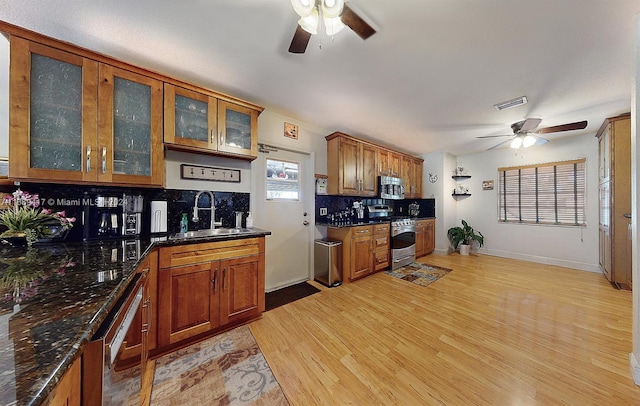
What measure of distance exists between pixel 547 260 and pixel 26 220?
275 inches

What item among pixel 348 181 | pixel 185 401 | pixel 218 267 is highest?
pixel 348 181

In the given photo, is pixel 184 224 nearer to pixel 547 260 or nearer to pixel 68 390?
pixel 68 390

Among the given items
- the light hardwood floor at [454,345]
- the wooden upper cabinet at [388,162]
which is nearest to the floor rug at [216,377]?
the light hardwood floor at [454,345]

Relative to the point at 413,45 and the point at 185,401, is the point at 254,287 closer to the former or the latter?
the point at 185,401

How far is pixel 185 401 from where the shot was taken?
1.32 metres

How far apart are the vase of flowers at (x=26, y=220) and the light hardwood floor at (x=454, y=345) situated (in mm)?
1739

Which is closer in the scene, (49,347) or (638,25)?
(49,347)

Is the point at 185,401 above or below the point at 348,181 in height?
below

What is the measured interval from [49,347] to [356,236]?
9.92 feet

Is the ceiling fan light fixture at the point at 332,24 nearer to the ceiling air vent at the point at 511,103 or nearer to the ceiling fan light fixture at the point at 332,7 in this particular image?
the ceiling fan light fixture at the point at 332,7

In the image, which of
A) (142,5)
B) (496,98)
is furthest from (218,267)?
(496,98)

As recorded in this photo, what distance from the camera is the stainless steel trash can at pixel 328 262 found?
122 inches

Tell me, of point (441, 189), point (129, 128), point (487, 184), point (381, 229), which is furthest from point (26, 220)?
point (487, 184)

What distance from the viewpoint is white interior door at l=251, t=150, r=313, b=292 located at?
2906 mm
